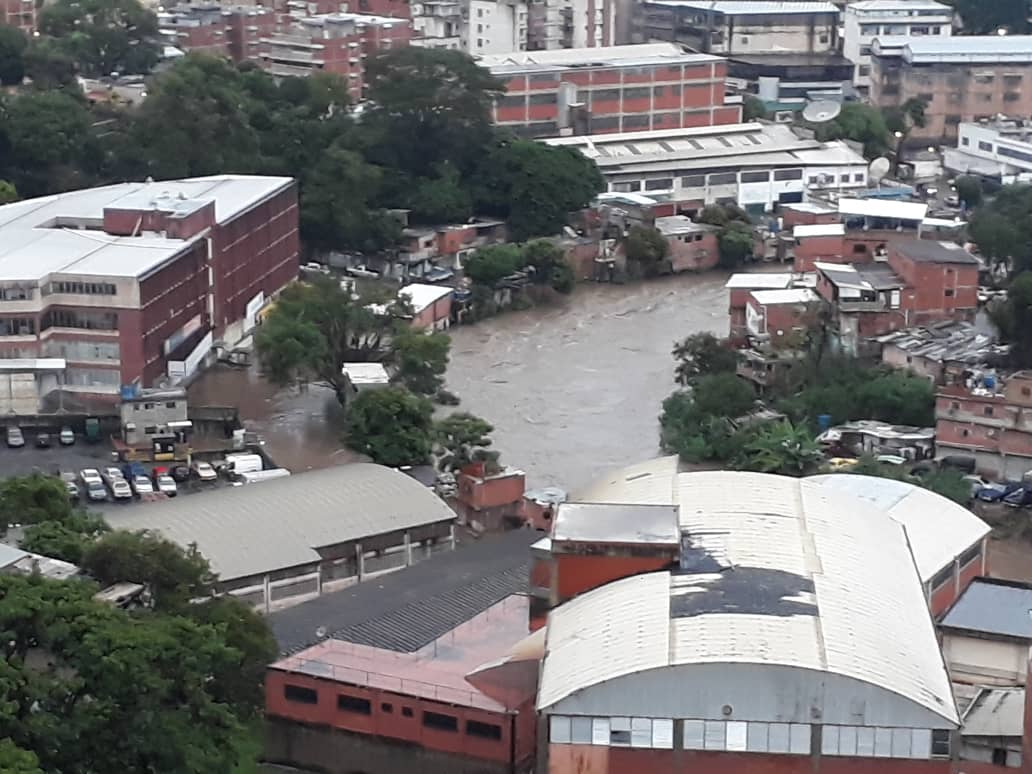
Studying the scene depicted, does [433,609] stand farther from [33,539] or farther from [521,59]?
[521,59]

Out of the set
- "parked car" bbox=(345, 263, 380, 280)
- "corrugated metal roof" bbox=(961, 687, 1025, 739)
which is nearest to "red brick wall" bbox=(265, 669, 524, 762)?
"corrugated metal roof" bbox=(961, 687, 1025, 739)

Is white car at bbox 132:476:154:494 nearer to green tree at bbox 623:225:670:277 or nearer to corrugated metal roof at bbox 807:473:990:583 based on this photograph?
corrugated metal roof at bbox 807:473:990:583

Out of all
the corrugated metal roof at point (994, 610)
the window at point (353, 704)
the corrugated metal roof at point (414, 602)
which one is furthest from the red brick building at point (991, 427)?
the window at point (353, 704)

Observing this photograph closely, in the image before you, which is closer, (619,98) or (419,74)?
(419,74)

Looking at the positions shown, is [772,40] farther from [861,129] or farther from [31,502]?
[31,502]

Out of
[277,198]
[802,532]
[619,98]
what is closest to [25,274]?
[277,198]

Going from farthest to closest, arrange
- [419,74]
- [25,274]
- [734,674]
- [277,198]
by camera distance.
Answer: [419,74] → [277,198] → [25,274] → [734,674]
